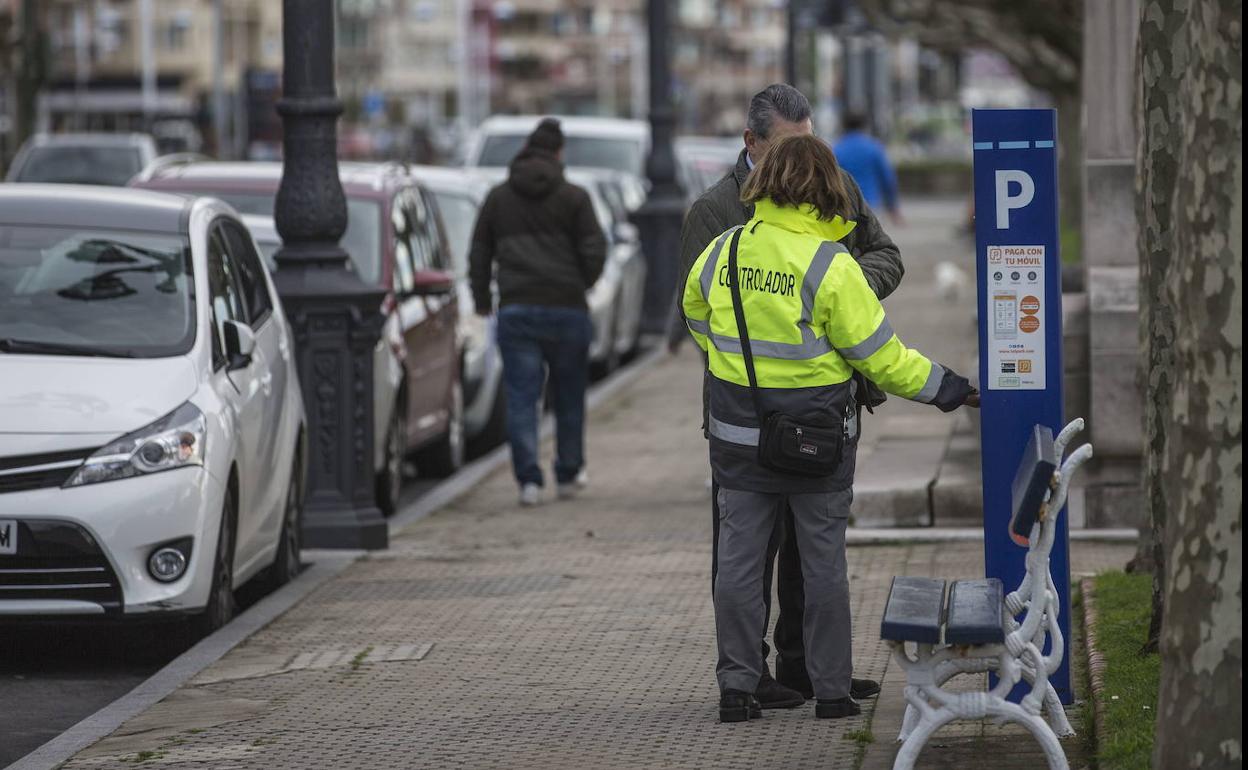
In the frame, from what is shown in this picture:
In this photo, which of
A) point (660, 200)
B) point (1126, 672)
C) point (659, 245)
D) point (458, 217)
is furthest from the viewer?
point (660, 200)

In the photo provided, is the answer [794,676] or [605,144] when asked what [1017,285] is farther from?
[605,144]

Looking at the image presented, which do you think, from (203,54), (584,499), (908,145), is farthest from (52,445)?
(203,54)

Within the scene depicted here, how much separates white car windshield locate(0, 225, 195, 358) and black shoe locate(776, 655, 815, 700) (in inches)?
104

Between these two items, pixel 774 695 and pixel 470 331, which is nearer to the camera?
pixel 774 695

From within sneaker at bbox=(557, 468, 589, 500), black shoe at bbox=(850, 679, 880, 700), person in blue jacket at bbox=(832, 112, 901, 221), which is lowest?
sneaker at bbox=(557, 468, 589, 500)

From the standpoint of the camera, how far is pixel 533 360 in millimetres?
12992

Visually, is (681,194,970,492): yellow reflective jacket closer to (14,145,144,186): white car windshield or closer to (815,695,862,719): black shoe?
(815,695,862,719): black shoe

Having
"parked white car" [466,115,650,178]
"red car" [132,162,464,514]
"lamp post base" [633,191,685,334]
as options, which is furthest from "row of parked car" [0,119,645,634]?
"parked white car" [466,115,650,178]

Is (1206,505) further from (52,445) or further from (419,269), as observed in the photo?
(419,269)

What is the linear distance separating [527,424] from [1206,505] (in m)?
8.03

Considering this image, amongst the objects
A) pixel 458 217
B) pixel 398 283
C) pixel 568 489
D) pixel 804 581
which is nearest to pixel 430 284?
pixel 398 283

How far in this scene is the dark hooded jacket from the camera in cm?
1277

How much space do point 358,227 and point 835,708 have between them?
22.6 feet

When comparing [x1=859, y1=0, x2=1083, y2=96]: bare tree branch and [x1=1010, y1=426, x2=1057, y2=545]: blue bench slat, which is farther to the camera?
[x1=859, y1=0, x2=1083, y2=96]: bare tree branch
